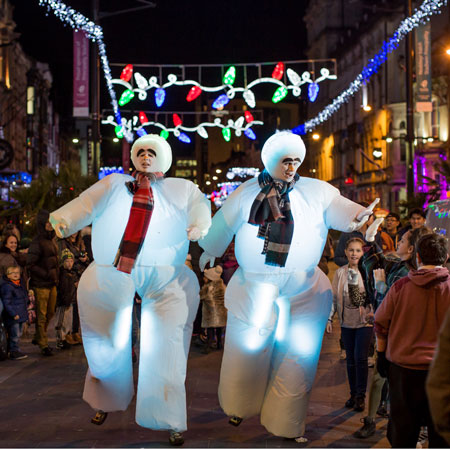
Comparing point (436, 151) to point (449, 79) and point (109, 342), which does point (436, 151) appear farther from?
point (109, 342)

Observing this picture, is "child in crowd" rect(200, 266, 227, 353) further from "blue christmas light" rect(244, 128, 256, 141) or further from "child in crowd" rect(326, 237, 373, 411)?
"blue christmas light" rect(244, 128, 256, 141)

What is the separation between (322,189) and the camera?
5.86m

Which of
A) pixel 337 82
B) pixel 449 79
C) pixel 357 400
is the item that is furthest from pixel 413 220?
pixel 337 82

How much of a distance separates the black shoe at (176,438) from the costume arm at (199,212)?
1526 mm

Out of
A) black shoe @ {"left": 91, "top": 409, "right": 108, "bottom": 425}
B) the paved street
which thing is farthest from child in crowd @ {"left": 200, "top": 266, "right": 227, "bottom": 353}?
black shoe @ {"left": 91, "top": 409, "right": 108, "bottom": 425}

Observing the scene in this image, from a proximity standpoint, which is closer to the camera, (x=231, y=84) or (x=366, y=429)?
(x=366, y=429)

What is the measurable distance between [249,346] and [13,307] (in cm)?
443

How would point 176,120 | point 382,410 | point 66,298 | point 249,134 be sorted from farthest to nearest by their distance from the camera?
1. point 176,120
2. point 249,134
3. point 66,298
4. point 382,410

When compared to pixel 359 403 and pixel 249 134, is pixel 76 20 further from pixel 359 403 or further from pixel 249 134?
pixel 359 403

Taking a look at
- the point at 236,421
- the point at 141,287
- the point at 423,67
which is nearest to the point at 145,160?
the point at 141,287

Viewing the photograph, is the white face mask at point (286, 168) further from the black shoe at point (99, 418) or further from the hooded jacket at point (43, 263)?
the hooded jacket at point (43, 263)

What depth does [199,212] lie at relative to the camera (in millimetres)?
5734

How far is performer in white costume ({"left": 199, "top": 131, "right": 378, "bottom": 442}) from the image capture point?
221 inches

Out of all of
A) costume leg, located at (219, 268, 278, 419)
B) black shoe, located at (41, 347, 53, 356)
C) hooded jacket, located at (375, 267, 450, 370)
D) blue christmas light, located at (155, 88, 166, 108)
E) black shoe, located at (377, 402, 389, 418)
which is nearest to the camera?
hooded jacket, located at (375, 267, 450, 370)
